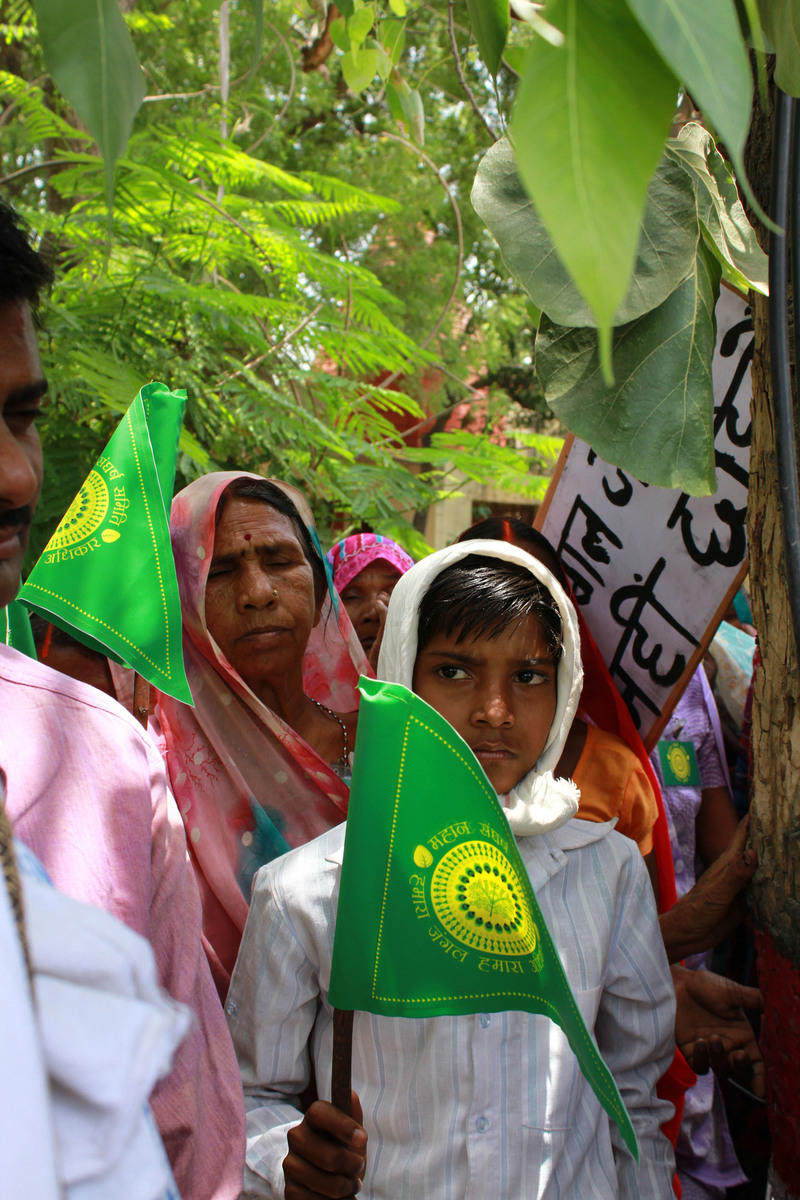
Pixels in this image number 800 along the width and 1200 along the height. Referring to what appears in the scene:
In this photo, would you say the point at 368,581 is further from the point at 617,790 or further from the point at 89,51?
the point at 89,51

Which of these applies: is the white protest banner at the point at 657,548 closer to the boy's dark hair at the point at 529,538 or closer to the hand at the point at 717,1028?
the boy's dark hair at the point at 529,538

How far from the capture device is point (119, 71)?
54 centimetres

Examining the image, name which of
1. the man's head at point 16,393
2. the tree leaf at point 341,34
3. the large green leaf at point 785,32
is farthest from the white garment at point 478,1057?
the tree leaf at point 341,34

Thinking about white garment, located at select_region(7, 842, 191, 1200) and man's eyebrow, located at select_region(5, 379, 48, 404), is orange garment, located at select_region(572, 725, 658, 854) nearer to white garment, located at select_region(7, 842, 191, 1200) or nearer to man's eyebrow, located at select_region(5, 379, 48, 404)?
man's eyebrow, located at select_region(5, 379, 48, 404)

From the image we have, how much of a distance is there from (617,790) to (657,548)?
542mm

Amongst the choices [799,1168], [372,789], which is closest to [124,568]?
[372,789]

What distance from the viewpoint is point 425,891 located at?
1120 millimetres

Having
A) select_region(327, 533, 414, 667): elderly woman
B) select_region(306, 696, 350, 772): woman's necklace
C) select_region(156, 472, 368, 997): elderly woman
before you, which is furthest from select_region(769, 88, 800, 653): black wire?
select_region(327, 533, 414, 667): elderly woman

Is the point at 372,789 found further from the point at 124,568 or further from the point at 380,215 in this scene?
the point at 380,215

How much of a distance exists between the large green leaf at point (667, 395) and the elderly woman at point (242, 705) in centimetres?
126

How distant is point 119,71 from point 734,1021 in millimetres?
1782

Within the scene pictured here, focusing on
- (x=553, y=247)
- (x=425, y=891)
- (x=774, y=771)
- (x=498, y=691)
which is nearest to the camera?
(x=553, y=247)

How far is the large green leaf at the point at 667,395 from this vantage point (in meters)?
0.96

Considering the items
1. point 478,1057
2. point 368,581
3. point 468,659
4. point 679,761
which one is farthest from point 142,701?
point 679,761
